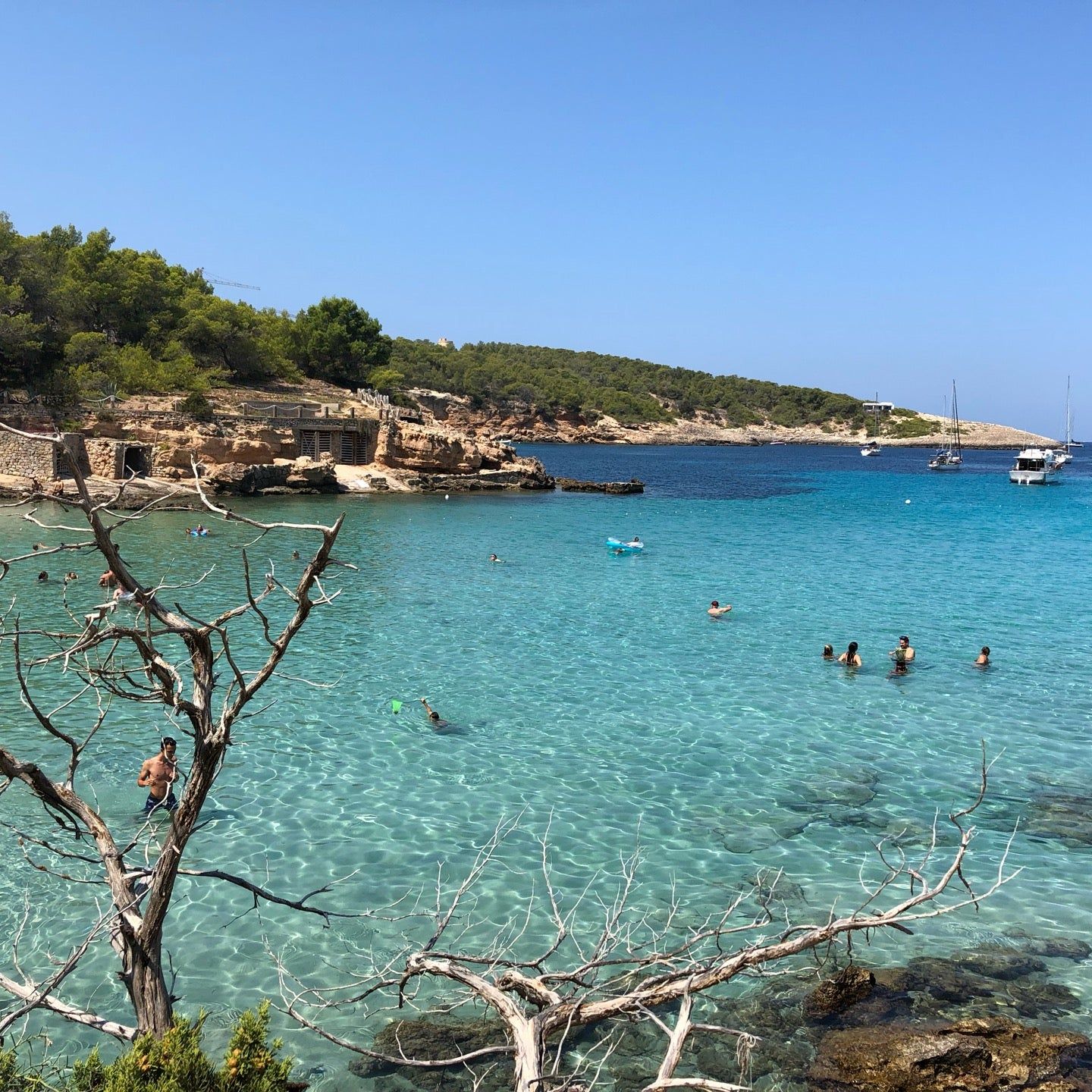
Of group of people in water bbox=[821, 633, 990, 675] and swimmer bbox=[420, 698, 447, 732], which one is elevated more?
group of people in water bbox=[821, 633, 990, 675]

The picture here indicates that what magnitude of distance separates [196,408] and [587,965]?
143 ft

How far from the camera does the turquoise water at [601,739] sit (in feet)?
29.7

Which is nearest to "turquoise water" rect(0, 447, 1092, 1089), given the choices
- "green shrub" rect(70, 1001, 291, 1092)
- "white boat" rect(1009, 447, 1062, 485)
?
"green shrub" rect(70, 1001, 291, 1092)

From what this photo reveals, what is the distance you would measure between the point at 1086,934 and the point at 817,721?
5.98m

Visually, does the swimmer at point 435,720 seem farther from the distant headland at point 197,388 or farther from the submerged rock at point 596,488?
the submerged rock at point 596,488

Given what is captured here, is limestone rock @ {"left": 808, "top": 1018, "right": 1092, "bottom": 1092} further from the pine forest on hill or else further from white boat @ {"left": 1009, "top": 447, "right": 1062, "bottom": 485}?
white boat @ {"left": 1009, "top": 447, "right": 1062, "bottom": 485}

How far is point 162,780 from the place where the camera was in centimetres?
1034

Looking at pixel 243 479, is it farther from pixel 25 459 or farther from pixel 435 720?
pixel 435 720

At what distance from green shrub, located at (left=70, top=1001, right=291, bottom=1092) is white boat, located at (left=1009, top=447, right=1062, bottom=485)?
3142 inches

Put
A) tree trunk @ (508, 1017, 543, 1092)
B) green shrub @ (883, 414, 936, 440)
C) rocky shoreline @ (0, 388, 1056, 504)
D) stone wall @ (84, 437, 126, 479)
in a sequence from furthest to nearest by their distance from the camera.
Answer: green shrub @ (883, 414, 936, 440)
stone wall @ (84, 437, 126, 479)
rocky shoreline @ (0, 388, 1056, 504)
tree trunk @ (508, 1017, 543, 1092)

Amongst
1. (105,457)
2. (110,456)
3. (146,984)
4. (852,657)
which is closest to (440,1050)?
(146,984)

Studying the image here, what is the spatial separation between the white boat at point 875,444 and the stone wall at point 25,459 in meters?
103

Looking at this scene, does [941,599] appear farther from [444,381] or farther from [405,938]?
[444,381]

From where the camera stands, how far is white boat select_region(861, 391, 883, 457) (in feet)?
399
